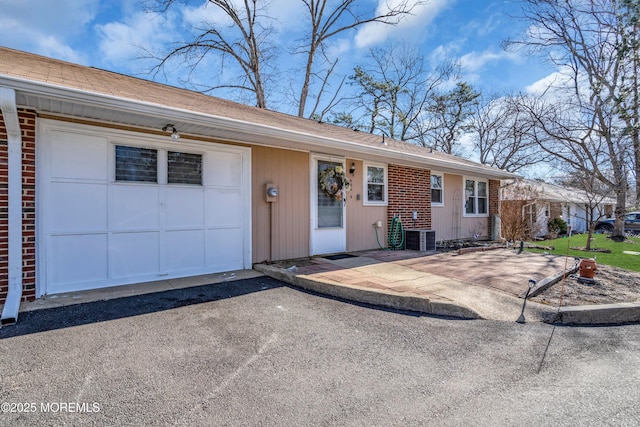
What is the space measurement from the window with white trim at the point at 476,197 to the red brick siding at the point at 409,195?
226cm

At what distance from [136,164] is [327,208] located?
390 centimetres

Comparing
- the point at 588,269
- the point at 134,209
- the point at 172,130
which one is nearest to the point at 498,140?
the point at 588,269

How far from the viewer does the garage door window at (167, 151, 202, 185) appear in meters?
5.13

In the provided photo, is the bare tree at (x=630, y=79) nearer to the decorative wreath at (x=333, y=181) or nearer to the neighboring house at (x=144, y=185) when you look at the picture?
the neighboring house at (x=144, y=185)

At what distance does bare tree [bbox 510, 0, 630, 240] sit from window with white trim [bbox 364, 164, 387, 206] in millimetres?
9726

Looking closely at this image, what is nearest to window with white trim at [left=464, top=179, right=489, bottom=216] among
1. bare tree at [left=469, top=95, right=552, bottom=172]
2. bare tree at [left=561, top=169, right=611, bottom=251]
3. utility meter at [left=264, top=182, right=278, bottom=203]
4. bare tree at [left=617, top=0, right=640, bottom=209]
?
bare tree at [left=561, top=169, right=611, bottom=251]

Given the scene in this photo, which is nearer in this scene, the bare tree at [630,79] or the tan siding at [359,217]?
the tan siding at [359,217]

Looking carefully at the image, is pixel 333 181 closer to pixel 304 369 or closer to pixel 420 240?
pixel 420 240

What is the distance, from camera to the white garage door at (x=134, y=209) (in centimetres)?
421

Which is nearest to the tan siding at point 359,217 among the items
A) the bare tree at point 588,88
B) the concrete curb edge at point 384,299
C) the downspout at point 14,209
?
the concrete curb edge at point 384,299

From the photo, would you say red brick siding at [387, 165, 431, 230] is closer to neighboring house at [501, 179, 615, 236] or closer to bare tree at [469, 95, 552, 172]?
neighboring house at [501, 179, 615, 236]

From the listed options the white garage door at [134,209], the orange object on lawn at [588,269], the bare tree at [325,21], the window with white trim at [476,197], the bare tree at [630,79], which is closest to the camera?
the white garage door at [134,209]

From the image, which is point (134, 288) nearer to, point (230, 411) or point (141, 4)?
point (230, 411)

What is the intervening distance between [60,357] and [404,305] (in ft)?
11.6
